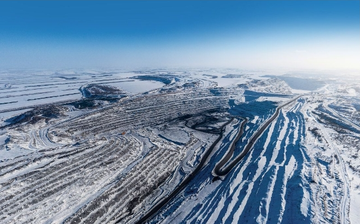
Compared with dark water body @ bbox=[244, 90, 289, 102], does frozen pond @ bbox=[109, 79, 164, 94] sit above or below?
below

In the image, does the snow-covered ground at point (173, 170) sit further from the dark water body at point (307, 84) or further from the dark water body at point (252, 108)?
the dark water body at point (307, 84)

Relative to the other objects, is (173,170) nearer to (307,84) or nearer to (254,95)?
(254,95)

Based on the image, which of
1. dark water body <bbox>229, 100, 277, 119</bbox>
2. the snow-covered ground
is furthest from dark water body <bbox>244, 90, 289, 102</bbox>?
the snow-covered ground

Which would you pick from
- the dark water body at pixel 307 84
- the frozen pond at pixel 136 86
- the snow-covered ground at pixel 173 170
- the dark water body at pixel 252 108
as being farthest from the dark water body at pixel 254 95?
the frozen pond at pixel 136 86

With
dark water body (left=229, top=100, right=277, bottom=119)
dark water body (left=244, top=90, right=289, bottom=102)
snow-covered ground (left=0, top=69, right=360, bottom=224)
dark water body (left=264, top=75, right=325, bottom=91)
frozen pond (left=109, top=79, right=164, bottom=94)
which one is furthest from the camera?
dark water body (left=264, top=75, right=325, bottom=91)

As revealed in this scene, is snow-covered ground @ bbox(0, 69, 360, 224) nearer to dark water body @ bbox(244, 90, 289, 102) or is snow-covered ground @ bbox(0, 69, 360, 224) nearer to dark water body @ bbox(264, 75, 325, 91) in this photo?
dark water body @ bbox(244, 90, 289, 102)

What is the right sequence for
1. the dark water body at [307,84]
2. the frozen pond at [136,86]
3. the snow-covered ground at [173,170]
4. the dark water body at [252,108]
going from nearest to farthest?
the snow-covered ground at [173,170], the dark water body at [252,108], the frozen pond at [136,86], the dark water body at [307,84]

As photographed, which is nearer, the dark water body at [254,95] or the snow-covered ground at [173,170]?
the snow-covered ground at [173,170]

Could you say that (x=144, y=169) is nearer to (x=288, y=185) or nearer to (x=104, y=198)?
(x=104, y=198)

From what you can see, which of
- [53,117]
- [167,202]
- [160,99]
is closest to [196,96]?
[160,99]

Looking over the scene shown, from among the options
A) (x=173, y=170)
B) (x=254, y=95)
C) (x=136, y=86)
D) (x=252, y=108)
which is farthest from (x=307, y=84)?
(x=173, y=170)

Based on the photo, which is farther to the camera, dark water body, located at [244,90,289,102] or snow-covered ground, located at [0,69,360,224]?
dark water body, located at [244,90,289,102]
